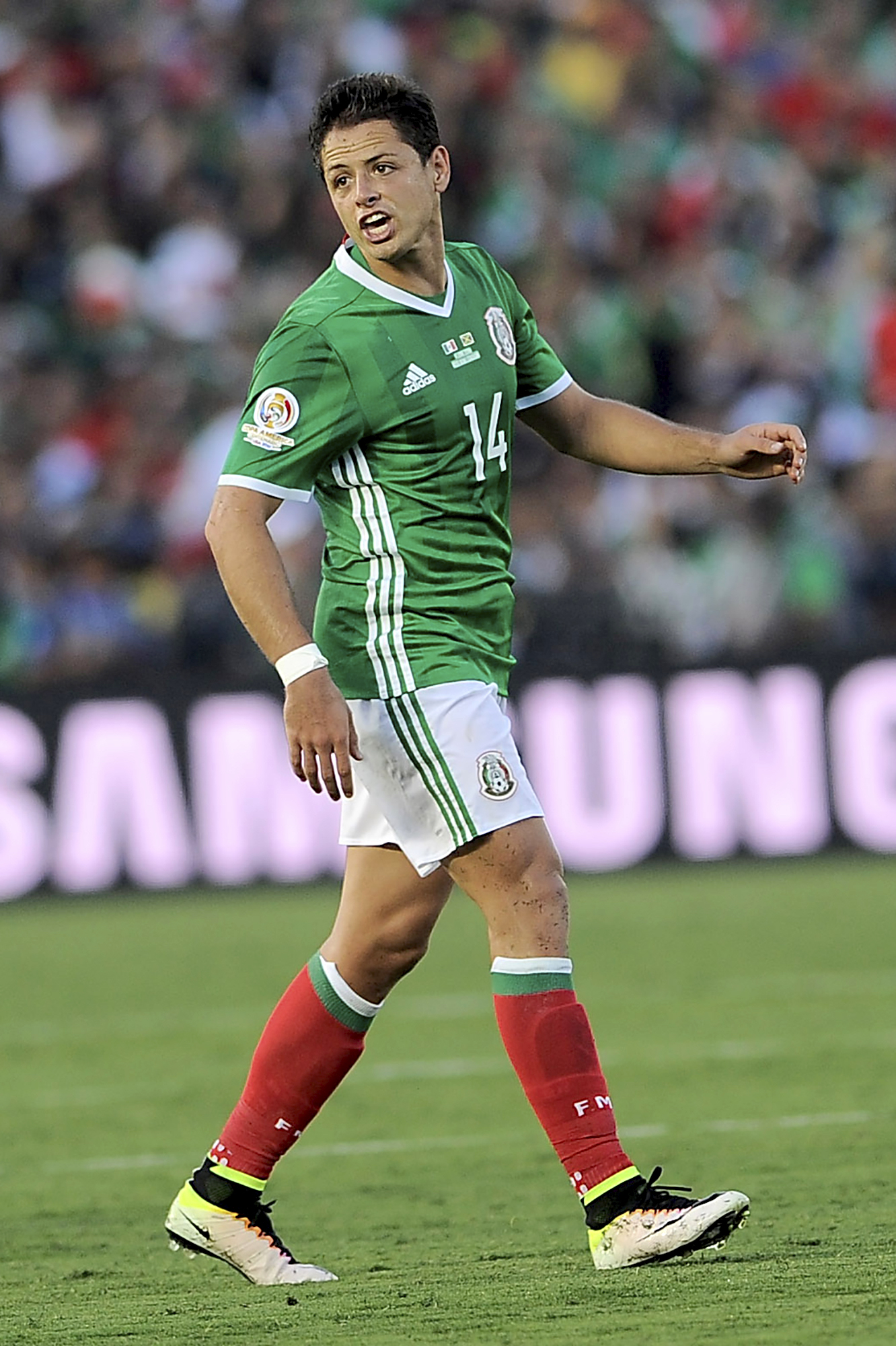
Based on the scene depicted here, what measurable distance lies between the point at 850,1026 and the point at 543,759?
460cm

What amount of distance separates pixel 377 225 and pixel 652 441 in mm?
784

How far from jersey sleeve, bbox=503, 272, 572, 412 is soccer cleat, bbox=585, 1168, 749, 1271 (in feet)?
5.40

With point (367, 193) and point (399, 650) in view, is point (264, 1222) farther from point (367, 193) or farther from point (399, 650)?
point (367, 193)

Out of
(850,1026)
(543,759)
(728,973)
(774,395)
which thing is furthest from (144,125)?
(850,1026)

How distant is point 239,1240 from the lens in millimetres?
4527

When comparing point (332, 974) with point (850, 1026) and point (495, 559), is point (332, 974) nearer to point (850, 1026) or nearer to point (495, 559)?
point (495, 559)

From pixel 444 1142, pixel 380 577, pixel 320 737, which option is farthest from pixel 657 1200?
pixel 444 1142

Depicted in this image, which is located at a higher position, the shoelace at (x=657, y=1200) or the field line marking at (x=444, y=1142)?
the shoelace at (x=657, y=1200)

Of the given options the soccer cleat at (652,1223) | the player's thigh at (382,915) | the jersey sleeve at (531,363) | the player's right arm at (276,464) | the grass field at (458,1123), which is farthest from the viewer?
the jersey sleeve at (531,363)

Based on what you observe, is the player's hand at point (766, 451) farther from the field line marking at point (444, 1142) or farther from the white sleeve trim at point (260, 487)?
the field line marking at point (444, 1142)

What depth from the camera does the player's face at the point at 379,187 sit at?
4426 mm

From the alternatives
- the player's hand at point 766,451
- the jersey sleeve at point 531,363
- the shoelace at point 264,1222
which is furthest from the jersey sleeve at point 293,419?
the shoelace at point 264,1222

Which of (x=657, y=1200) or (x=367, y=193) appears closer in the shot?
(x=657, y=1200)

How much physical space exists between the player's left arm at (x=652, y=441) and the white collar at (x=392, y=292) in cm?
42
